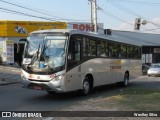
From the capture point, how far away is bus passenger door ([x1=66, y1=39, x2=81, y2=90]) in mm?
15769

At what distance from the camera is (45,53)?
1564 cm

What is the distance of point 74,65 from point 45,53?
145cm

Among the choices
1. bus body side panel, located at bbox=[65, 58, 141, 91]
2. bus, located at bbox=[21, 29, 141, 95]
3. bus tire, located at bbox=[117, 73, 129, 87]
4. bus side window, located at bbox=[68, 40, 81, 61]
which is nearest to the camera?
bus, located at bbox=[21, 29, 141, 95]

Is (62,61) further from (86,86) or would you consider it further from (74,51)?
(86,86)

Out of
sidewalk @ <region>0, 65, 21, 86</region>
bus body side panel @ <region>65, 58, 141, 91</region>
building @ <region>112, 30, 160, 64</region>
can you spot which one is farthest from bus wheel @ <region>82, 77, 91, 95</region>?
building @ <region>112, 30, 160, 64</region>

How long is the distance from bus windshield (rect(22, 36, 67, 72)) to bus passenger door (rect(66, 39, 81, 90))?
0.42 metres

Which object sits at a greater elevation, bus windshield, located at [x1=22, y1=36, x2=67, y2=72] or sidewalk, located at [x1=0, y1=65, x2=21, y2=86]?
bus windshield, located at [x1=22, y1=36, x2=67, y2=72]

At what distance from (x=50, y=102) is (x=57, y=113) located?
3.55m

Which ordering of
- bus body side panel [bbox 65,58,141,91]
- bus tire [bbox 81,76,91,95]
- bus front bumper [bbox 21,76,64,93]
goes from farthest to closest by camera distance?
bus tire [bbox 81,76,91,95]
bus body side panel [bbox 65,58,141,91]
bus front bumper [bbox 21,76,64,93]

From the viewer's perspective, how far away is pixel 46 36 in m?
16.0

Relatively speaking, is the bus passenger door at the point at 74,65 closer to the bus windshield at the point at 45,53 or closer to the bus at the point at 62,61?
the bus at the point at 62,61

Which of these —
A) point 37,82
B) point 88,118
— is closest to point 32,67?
point 37,82

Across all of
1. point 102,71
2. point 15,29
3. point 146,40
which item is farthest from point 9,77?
point 146,40

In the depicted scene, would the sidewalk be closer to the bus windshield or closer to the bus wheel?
the bus wheel
